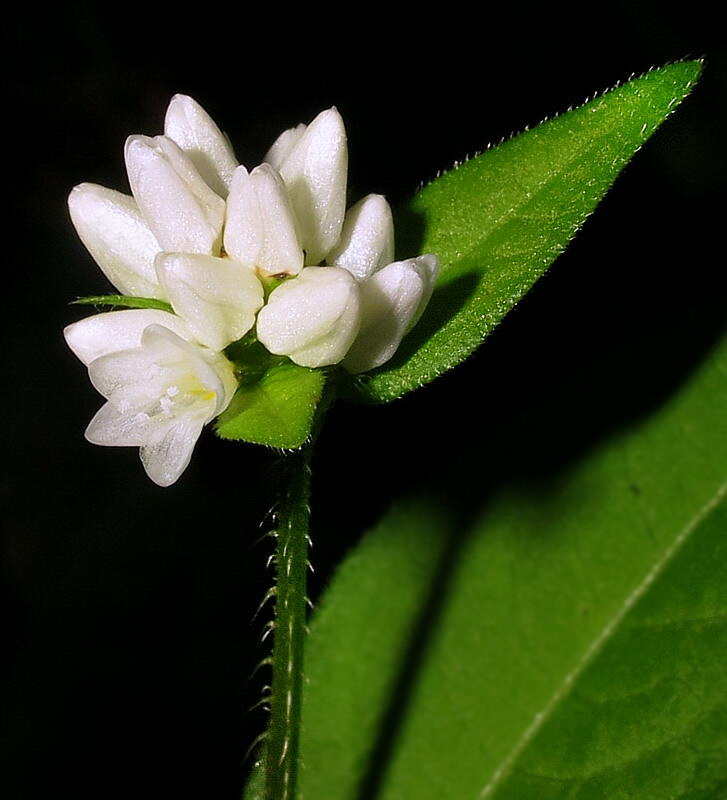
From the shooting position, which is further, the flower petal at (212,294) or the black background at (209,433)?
the black background at (209,433)

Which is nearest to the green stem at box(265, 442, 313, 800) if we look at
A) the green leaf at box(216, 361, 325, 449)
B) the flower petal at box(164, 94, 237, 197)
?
the green leaf at box(216, 361, 325, 449)

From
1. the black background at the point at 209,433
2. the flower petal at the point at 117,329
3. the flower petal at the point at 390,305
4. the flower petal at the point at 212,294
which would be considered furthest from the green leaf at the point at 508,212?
the black background at the point at 209,433

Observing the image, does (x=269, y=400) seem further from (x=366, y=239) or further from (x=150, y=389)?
(x=366, y=239)

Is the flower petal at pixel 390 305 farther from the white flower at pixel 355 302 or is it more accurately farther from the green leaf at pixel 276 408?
the green leaf at pixel 276 408

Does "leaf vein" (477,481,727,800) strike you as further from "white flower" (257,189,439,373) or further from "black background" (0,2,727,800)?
"white flower" (257,189,439,373)

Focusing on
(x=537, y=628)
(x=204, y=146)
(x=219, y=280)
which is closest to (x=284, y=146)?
(x=204, y=146)

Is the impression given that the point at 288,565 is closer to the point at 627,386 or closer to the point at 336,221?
the point at 336,221
